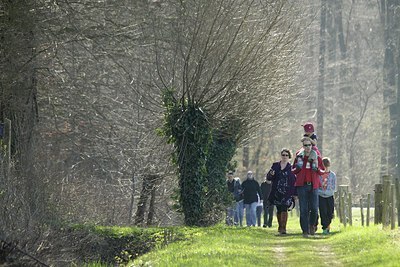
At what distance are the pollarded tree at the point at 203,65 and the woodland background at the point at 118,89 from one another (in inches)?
1.7

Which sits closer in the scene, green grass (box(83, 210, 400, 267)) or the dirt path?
green grass (box(83, 210, 400, 267))

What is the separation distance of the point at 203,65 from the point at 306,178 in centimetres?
618

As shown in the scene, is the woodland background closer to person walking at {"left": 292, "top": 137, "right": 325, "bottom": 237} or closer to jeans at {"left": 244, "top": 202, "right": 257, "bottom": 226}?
jeans at {"left": 244, "top": 202, "right": 257, "bottom": 226}

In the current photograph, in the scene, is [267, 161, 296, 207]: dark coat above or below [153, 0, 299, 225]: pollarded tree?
below

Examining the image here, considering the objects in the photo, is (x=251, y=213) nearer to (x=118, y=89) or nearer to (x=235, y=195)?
(x=235, y=195)

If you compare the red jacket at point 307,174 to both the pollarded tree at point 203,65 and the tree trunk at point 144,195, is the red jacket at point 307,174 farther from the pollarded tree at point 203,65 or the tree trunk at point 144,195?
the tree trunk at point 144,195

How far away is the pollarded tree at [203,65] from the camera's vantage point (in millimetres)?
27688

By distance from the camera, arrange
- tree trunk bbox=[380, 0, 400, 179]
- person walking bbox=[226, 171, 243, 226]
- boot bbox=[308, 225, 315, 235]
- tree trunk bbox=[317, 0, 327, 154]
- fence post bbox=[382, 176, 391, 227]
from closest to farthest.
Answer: fence post bbox=[382, 176, 391, 227] < boot bbox=[308, 225, 315, 235] < person walking bbox=[226, 171, 243, 226] < tree trunk bbox=[380, 0, 400, 179] < tree trunk bbox=[317, 0, 327, 154]

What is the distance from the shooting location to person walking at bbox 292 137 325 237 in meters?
22.7

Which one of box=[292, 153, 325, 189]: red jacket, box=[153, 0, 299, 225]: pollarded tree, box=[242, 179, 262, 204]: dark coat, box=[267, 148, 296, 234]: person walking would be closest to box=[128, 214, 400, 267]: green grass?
box=[267, 148, 296, 234]: person walking

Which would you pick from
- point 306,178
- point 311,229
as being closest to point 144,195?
point 311,229

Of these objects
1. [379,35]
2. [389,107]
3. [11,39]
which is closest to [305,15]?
[11,39]

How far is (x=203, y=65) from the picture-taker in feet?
91.2

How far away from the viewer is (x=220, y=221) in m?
30.8
